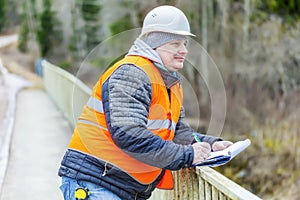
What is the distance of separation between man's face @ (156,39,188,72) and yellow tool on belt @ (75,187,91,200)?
75 centimetres

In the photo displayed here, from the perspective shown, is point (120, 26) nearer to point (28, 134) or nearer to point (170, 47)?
point (28, 134)

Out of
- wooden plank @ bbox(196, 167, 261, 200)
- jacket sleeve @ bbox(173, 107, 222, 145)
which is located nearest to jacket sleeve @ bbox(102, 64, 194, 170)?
wooden plank @ bbox(196, 167, 261, 200)

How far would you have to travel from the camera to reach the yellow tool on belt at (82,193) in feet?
8.57

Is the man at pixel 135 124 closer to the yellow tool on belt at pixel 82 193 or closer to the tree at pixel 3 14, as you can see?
the yellow tool on belt at pixel 82 193

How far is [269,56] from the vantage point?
71.9ft

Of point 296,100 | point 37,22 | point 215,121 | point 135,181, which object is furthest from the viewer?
point 37,22

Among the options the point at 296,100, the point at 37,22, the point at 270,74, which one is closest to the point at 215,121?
the point at 296,100

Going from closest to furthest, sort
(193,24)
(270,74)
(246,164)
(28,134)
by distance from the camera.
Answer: (28,134), (246,164), (270,74), (193,24)

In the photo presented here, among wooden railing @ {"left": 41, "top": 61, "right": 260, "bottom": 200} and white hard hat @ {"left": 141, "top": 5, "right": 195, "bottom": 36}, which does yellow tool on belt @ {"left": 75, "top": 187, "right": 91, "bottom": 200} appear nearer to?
wooden railing @ {"left": 41, "top": 61, "right": 260, "bottom": 200}

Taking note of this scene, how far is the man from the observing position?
241cm

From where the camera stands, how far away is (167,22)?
2.58 metres

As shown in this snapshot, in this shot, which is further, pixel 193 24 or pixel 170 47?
pixel 193 24

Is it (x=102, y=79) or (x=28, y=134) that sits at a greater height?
(x=102, y=79)

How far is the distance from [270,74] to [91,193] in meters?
19.2
